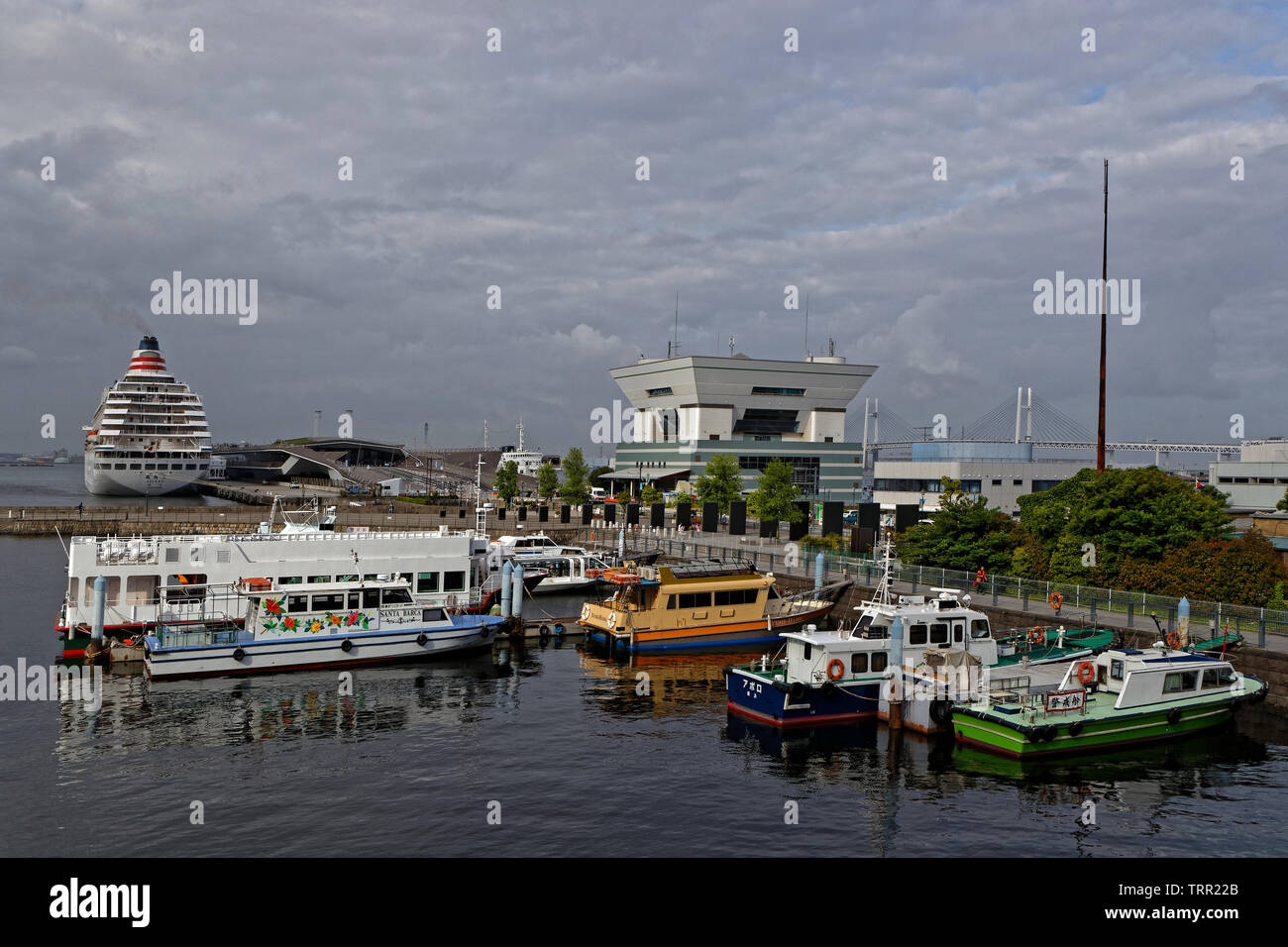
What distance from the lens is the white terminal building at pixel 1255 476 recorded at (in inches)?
3282

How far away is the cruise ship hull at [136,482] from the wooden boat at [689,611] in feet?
487

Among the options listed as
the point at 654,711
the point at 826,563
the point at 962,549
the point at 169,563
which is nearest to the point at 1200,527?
the point at 962,549

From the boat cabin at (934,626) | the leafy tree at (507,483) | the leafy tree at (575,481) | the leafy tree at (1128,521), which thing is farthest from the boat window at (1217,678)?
the leafy tree at (507,483)

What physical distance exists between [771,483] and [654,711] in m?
62.4

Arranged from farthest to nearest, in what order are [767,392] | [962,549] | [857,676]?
[767,392], [962,549], [857,676]

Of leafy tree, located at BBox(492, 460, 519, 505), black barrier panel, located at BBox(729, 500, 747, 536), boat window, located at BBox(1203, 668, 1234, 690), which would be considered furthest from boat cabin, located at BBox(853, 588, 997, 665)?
leafy tree, located at BBox(492, 460, 519, 505)

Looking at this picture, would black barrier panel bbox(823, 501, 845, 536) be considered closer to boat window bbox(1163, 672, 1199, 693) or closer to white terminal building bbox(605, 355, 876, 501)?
boat window bbox(1163, 672, 1199, 693)

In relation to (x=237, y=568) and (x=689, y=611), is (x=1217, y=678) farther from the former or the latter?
(x=237, y=568)

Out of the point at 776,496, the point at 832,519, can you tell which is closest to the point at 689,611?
the point at 832,519

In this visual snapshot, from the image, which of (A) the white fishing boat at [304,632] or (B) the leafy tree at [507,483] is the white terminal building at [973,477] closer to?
(B) the leafy tree at [507,483]

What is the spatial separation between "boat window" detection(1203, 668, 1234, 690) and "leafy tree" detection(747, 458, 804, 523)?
178ft
